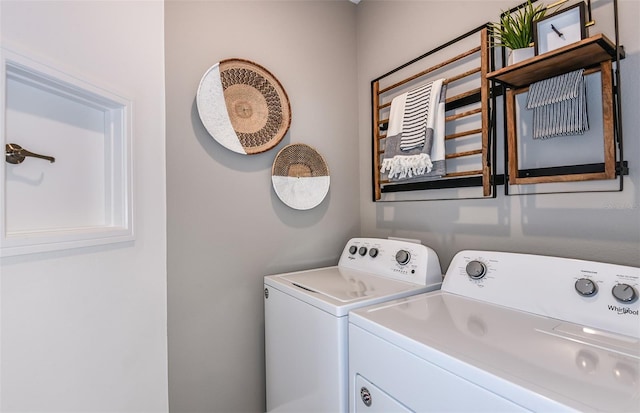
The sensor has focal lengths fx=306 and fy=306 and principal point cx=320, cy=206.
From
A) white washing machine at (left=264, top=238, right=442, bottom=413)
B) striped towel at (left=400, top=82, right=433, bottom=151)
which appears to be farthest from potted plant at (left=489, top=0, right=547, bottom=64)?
white washing machine at (left=264, top=238, right=442, bottom=413)

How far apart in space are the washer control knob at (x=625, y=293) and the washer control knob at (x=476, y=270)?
36 cm

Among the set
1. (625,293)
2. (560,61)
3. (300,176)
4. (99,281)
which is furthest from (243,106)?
(625,293)

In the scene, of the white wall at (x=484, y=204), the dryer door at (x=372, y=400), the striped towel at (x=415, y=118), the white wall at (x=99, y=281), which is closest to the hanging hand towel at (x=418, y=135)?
the striped towel at (x=415, y=118)

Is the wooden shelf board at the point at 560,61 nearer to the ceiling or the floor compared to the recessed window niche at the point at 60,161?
nearer to the ceiling

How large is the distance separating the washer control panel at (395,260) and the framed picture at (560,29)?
865 millimetres

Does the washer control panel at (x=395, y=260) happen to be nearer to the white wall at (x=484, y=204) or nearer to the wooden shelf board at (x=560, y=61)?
the white wall at (x=484, y=204)

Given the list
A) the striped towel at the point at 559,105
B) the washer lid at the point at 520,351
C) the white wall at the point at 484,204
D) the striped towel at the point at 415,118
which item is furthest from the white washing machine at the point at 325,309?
the striped towel at the point at 559,105

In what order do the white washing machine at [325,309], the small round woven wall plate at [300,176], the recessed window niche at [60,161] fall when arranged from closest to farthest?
the recessed window niche at [60,161] → the white washing machine at [325,309] → the small round woven wall plate at [300,176]

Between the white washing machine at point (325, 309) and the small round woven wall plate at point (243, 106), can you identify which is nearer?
the white washing machine at point (325, 309)

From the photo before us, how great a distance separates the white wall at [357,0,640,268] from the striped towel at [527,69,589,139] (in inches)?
5.0

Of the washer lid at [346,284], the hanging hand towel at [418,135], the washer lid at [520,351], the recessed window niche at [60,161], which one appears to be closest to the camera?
the washer lid at [520,351]

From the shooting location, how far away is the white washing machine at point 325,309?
107 centimetres

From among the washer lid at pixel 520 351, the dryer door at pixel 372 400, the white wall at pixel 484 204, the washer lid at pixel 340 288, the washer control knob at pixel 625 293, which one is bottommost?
the dryer door at pixel 372 400

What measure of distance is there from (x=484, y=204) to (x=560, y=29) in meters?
0.68
